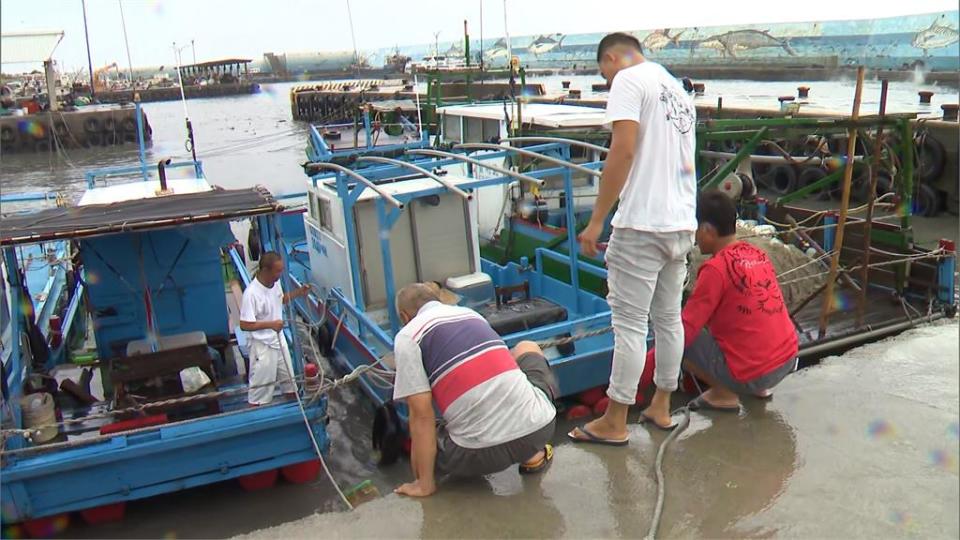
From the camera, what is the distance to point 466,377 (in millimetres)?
3432

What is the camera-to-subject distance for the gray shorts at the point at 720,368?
13.9 feet

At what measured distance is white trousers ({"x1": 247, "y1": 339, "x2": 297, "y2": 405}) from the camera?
5340mm

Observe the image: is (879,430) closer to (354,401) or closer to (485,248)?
(354,401)

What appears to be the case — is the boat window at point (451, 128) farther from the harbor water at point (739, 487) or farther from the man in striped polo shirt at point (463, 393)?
the man in striped polo shirt at point (463, 393)

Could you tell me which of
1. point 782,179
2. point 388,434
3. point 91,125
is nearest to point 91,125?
point 91,125

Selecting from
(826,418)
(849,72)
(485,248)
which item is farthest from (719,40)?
(826,418)

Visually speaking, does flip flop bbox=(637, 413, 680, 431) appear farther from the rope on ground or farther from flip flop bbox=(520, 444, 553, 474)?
flip flop bbox=(520, 444, 553, 474)

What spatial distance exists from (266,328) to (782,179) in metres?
13.6

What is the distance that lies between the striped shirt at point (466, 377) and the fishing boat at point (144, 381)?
6.23ft

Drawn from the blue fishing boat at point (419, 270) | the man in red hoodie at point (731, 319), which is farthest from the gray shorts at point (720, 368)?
the blue fishing boat at point (419, 270)

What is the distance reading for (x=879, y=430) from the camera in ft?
13.2

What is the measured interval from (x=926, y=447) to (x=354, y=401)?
5070 millimetres

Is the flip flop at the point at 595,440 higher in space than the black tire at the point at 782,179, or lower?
higher

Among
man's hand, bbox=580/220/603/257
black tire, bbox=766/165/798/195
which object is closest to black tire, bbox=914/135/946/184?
black tire, bbox=766/165/798/195
